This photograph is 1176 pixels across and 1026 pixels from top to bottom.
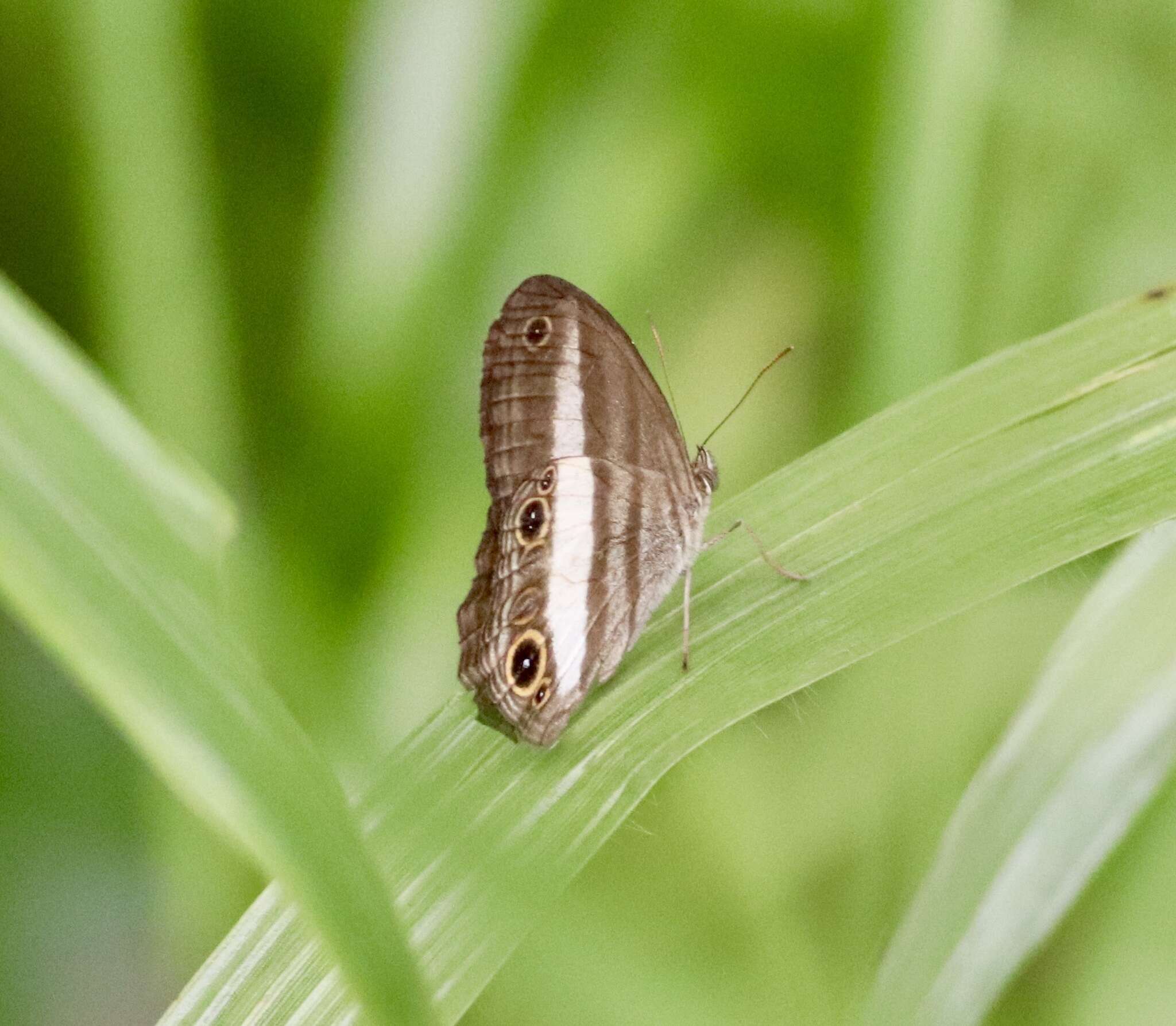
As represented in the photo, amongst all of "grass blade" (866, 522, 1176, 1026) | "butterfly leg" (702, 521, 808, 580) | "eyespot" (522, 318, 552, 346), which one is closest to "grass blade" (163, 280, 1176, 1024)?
"butterfly leg" (702, 521, 808, 580)

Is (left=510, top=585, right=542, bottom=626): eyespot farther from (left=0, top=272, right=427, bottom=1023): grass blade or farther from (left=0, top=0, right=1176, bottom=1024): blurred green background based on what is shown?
(left=0, top=272, right=427, bottom=1023): grass blade

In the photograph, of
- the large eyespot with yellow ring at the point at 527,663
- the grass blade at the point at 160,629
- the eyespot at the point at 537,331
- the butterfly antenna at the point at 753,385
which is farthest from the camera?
the butterfly antenna at the point at 753,385

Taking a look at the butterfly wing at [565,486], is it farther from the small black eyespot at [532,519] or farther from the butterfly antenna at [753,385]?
the butterfly antenna at [753,385]

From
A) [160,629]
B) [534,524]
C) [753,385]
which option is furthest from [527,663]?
[160,629]

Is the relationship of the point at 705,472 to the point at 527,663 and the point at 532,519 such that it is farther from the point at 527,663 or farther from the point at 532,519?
the point at 527,663

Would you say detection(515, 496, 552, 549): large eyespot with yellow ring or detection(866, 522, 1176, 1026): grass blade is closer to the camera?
detection(866, 522, 1176, 1026): grass blade

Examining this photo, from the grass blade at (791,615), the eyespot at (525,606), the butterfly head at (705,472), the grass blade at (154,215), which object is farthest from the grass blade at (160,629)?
the grass blade at (154,215)

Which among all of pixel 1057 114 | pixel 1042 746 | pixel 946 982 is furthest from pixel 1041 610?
pixel 1057 114
